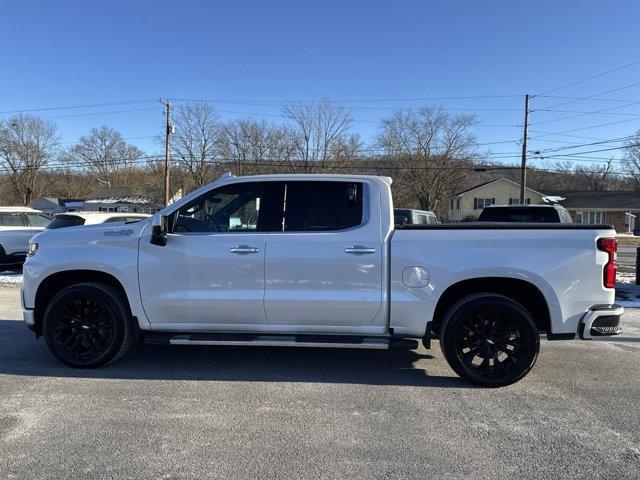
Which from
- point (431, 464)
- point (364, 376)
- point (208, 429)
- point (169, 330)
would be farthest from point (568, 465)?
point (169, 330)

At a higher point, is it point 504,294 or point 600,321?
point 504,294

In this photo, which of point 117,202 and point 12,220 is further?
point 117,202

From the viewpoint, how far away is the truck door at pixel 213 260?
4738 mm

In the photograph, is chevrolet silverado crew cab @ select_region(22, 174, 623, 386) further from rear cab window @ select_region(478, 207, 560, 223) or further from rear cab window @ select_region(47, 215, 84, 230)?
rear cab window @ select_region(47, 215, 84, 230)

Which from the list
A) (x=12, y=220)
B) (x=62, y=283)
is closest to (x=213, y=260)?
(x=62, y=283)

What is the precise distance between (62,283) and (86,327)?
0.58 m

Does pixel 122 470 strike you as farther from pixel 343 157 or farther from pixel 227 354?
pixel 343 157

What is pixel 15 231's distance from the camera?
13484 millimetres

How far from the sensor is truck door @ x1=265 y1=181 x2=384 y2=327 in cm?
463

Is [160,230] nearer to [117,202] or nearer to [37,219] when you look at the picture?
[37,219]

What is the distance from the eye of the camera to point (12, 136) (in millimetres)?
70812

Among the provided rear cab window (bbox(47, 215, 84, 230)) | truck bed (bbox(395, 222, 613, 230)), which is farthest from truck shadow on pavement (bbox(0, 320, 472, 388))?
rear cab window (bbox(47, 215, 84, 230))

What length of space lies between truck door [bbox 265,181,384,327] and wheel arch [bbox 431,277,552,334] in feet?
2.37

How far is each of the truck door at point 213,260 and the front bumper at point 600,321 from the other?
3.01 meters
